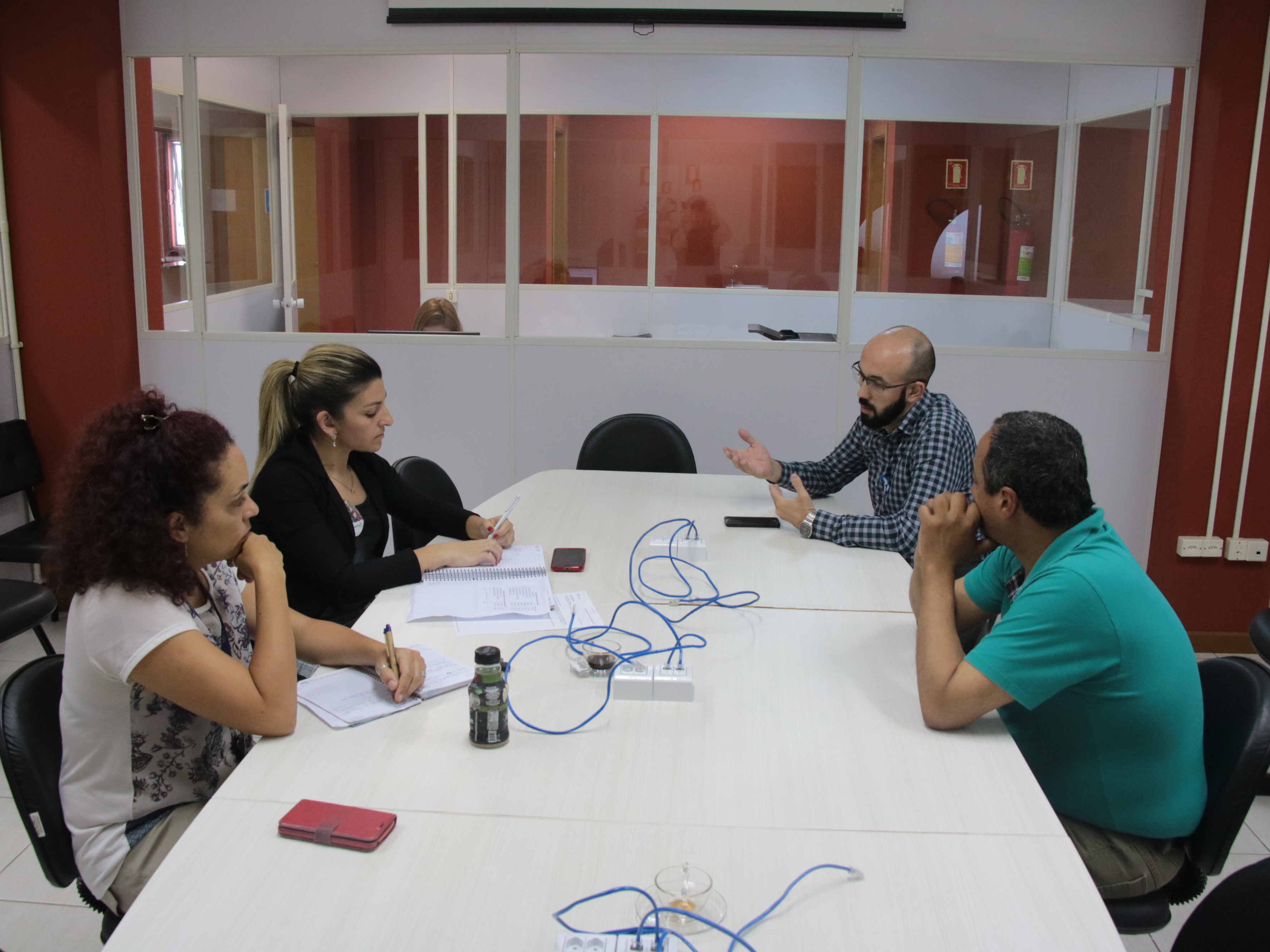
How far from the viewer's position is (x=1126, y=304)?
4367 millimetres

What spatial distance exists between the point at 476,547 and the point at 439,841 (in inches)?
49.9

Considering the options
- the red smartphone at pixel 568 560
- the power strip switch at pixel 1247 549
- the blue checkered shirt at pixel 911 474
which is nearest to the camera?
the red smartphone at pixel 568 560

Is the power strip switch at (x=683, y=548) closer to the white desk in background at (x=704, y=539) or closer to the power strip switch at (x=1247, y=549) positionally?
the white desk in background at (x=704, y=539)

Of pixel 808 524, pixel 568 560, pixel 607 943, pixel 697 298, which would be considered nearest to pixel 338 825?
pixel 607 943

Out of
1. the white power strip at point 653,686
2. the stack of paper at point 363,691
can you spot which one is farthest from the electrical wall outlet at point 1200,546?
the stack of paper at point 363,691

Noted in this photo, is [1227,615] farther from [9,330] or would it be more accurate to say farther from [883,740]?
[9,330]

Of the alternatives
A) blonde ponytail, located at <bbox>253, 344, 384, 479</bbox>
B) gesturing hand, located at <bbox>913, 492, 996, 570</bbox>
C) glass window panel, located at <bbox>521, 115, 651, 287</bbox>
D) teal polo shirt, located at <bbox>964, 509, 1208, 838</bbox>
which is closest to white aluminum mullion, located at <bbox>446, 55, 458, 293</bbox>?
glass window panel, located at <bbox>521, 115, 651, 287</bbox>

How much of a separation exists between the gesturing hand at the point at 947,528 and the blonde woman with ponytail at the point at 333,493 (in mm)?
1108

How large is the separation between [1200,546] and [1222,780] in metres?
2.86

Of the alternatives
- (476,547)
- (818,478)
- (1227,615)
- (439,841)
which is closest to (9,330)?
(476,547)

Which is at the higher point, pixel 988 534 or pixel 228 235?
pixel 228 235

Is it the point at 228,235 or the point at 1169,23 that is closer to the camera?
the point at 1169,23

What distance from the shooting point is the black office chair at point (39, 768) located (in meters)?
1.61

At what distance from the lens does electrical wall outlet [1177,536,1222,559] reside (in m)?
4.26
